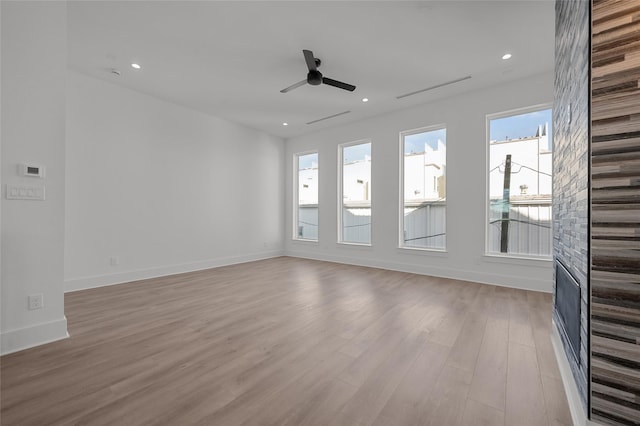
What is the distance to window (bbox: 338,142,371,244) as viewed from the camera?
6000mm

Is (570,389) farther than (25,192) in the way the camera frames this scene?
No

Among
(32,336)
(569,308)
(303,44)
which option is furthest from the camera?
(303,44)

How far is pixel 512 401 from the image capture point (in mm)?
1577

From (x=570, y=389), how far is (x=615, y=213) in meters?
1.11

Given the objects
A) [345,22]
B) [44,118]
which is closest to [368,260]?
[345,22]

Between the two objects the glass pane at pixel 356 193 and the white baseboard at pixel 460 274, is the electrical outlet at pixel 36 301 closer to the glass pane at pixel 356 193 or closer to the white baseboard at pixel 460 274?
the white baseboard at pixel 460 274

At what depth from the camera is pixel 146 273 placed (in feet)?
14.9

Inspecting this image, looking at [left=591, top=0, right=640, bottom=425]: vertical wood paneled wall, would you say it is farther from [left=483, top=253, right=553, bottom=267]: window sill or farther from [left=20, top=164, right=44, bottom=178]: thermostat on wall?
[left=20, top=164, right=44, bottom=178]: thermostat on wall

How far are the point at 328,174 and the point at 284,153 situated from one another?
Result: 5.15 ft

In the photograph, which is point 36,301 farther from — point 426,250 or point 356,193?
point 356,193

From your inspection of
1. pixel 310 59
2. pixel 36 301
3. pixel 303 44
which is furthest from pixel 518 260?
pixel 36 301

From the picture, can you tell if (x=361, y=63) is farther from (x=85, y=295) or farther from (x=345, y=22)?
(x=85, y=295)

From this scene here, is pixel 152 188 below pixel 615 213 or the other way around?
the other way around

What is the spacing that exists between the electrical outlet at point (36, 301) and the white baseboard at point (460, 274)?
480cm
